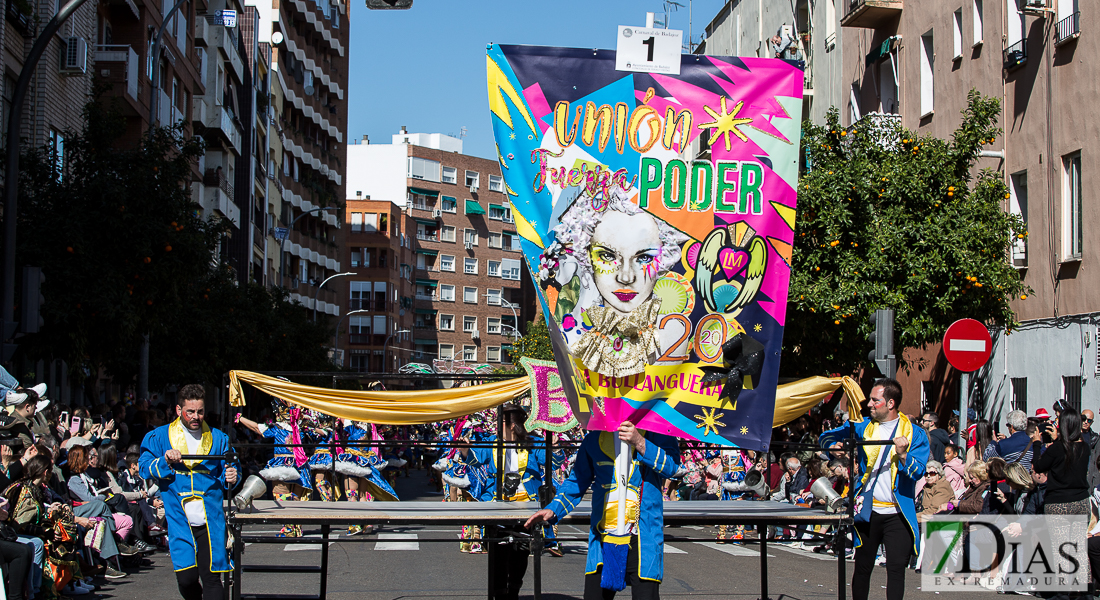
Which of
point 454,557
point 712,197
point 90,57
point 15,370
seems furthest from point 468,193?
point 712,197

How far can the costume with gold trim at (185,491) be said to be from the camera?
8297mm

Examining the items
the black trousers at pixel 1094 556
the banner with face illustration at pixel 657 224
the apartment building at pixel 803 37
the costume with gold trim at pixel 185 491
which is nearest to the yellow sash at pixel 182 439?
the costume with gold trim at pixel 185 491

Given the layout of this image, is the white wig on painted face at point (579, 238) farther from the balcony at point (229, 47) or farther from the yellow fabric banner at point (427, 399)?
the balcony at point (229, 47)

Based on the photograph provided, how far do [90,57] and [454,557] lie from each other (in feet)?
67.9

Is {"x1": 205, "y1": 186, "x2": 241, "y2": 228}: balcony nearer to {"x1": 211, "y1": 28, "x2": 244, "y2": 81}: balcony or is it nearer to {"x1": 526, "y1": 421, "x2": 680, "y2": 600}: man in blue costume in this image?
{"x1": 211, "y1": 28, "x2": 244, "y2": 81}: balcony

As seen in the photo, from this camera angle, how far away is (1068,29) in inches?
826

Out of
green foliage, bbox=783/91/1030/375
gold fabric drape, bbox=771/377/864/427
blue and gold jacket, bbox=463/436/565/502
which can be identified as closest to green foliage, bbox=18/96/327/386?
blue and gold jacket, bbox=463/436/565/502

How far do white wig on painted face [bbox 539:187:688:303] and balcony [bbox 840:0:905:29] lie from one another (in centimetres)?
2424

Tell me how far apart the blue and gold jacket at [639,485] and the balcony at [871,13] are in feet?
79.9

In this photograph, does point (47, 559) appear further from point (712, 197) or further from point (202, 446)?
point (712, 197)

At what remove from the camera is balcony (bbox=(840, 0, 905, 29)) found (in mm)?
29547

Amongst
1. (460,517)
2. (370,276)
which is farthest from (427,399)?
(370,276)

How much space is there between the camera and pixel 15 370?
2355cm

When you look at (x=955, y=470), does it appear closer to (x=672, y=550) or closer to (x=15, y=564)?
(x=672, y=550)
